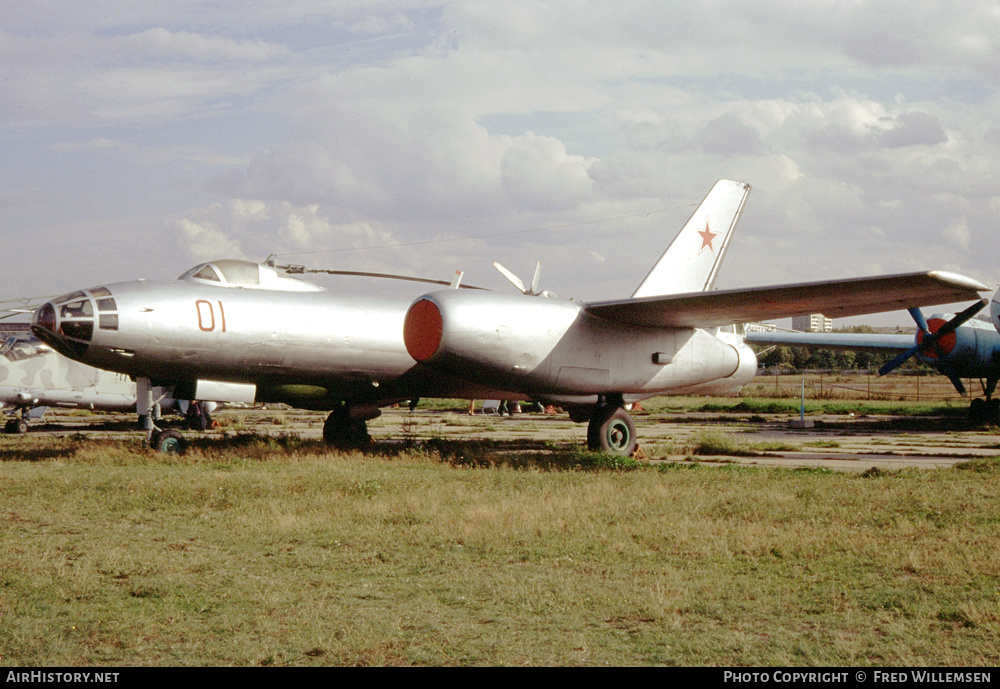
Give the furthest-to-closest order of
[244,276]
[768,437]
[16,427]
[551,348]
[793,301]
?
[16,427]
[768,437]
[244,276]
[551,348]
[793,301]

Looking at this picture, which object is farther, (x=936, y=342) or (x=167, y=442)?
(x=936, y=342)

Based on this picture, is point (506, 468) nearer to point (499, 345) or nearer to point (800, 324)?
point (499, 345)

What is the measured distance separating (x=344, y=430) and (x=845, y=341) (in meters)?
23.2

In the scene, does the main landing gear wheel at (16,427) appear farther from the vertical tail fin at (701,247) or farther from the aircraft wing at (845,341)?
the aircraft wing at (845,341)

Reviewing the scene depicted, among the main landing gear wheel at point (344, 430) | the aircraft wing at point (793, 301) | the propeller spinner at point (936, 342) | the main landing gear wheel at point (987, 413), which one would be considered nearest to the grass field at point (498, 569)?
the aircraft wing at point (793, 301)

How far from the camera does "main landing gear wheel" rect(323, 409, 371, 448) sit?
1822 cm

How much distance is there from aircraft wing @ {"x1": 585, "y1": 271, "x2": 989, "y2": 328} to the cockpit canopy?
5.43 meters

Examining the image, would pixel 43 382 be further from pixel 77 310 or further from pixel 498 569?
pixel 498 569

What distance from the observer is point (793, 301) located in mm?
14070

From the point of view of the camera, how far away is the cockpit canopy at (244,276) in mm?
14617

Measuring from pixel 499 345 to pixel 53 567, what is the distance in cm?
781

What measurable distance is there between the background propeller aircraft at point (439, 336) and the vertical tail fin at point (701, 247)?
0.12ft

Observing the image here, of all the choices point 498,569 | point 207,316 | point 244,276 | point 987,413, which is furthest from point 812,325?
point 498,569

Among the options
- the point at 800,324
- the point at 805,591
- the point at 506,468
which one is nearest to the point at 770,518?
the point at 805,591
